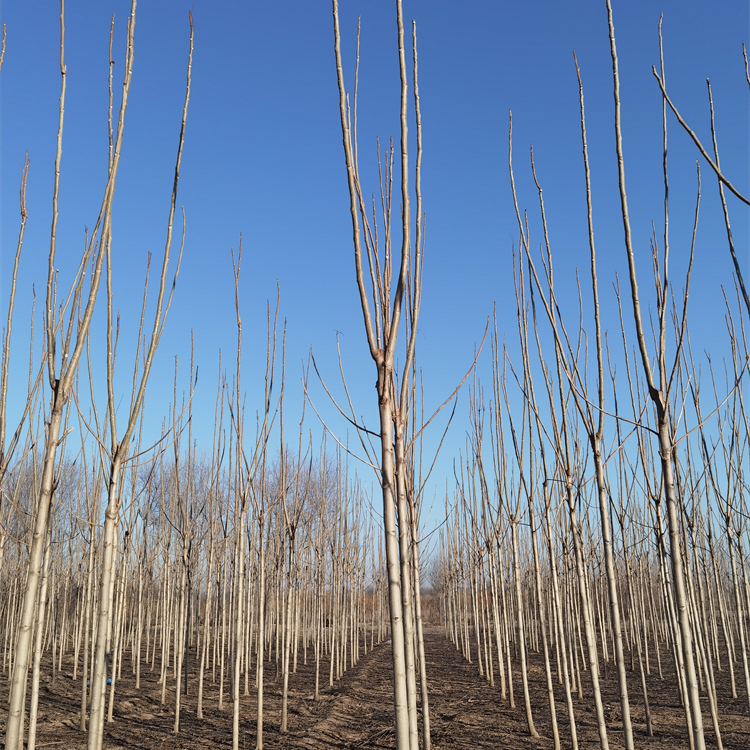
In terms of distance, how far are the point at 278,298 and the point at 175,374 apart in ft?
5.39

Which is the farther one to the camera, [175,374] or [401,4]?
[175,374]

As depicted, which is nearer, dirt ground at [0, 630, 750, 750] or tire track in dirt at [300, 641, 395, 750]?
dirt ground at [0, 630, 750, 750]

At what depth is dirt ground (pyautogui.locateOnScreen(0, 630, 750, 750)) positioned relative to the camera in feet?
20.1

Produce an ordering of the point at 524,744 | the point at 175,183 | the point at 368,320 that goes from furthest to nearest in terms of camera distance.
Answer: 1. the point at 524,744
2. the point at 175,183
3. the point at 368,320

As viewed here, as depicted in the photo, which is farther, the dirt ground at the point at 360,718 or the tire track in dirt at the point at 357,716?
the tire track in dirt at the point at 357,716

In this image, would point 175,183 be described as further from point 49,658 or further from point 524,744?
point 49,658

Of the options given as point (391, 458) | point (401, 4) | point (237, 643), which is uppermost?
point (401, 4)

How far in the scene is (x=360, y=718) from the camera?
24.8ft

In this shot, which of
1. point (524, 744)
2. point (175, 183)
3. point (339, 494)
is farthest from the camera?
point (339, 494)

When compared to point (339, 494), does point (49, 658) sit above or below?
below

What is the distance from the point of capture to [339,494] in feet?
39.1

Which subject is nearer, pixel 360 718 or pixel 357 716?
pixel 360 718

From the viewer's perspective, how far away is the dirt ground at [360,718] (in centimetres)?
612

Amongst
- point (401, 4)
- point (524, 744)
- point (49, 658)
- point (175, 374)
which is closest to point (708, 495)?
point (524, 744)
